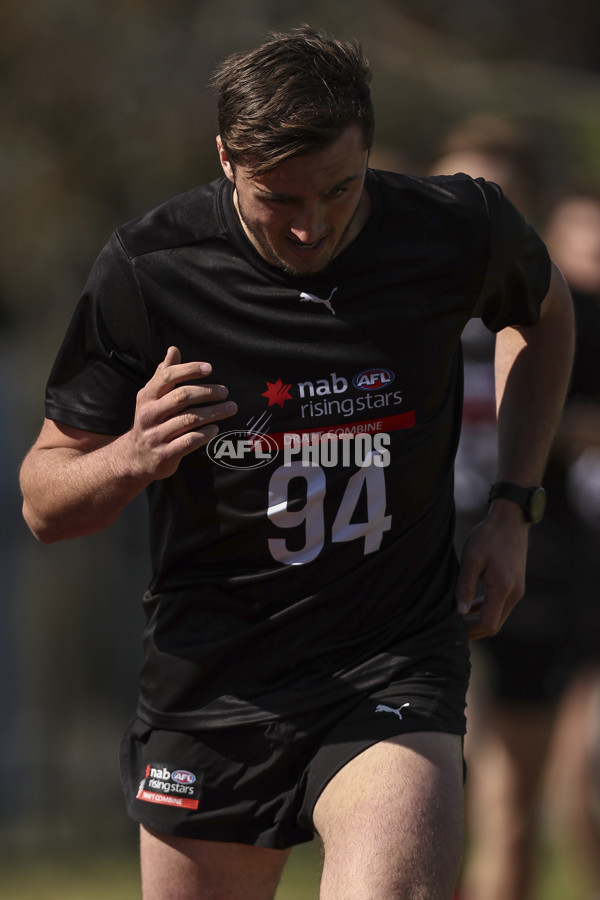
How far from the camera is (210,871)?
11.0ft

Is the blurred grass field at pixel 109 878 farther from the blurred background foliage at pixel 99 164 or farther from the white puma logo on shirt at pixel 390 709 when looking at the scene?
the white puma logo on shirt at pixel 390 709

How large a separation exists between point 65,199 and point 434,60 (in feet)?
7.40

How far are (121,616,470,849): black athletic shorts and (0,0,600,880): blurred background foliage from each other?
416cm

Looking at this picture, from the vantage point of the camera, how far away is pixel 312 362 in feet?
10.5

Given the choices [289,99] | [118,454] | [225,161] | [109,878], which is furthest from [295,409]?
[109,878]

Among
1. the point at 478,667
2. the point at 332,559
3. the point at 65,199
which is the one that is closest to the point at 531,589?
the point at 478,667

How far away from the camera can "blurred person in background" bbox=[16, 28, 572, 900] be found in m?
3.05

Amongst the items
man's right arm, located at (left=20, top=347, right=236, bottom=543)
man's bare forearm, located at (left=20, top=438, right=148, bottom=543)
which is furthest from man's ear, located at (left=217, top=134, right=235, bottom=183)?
man's bare forearm, located at (left=20, top=438, right=148, bottom=543)

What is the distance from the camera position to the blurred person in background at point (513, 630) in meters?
5.44

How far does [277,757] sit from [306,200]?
1.26m

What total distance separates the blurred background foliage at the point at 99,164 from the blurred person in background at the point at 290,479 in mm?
3826

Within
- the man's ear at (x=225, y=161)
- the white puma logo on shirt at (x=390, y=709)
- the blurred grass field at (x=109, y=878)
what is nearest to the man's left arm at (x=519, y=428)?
the white puma logo on shirt at (x=390, y=709)

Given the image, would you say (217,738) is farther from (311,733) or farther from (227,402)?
(227,402)

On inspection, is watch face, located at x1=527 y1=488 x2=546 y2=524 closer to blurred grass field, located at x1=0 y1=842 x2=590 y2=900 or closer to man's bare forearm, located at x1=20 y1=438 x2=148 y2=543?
man's bare forearm, located at x1=20 y1=438 x2=148 y2=543
